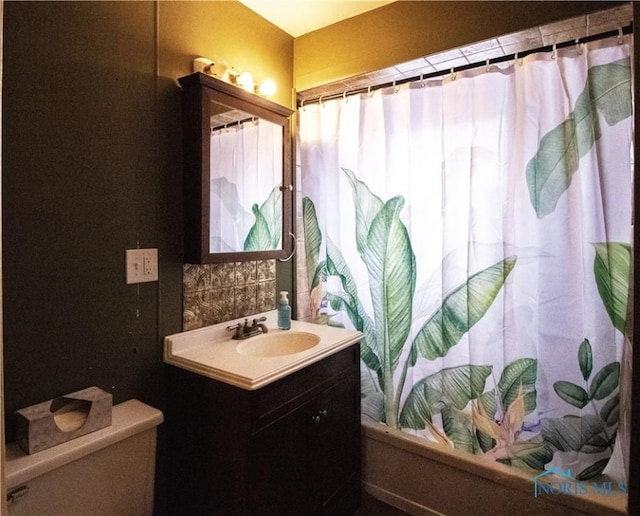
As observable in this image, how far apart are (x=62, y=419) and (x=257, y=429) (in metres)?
0.59

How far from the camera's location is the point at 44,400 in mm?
1195

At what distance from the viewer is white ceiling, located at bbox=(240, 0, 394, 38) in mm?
1800

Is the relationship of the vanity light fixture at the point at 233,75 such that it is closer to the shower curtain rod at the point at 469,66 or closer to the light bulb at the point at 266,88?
the light bulb at the point at 266,88

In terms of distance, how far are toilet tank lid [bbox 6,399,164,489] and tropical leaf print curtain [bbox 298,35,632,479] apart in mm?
1036

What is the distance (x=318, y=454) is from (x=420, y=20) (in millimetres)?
1897

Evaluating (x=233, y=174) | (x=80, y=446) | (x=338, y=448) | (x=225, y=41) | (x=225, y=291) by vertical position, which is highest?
(x=225, y=41)

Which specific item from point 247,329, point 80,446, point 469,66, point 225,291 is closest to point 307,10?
point 469,66

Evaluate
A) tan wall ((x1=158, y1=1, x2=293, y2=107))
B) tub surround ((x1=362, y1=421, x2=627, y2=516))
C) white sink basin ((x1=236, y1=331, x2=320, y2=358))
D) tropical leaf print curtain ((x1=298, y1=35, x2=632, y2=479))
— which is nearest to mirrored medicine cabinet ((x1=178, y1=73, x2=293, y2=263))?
tan wall ((x1=158, y1=1, x2=293, y2=107))

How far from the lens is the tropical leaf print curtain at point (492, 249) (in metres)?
1.41

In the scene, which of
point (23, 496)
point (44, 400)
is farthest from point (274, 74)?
point (23, 496)

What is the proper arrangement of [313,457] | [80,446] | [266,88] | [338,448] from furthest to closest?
[266,88]
[338,448]
[313,457]
[80,446]

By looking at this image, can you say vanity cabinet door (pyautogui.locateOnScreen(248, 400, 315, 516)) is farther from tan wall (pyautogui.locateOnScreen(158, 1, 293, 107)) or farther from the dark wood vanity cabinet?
tan wall (pyautogui.locateOnScreen(158, 1, 293, 107))

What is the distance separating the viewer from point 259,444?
1.29 meters

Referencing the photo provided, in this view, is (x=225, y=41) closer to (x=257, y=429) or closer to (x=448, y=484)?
(x=257, y=429)
